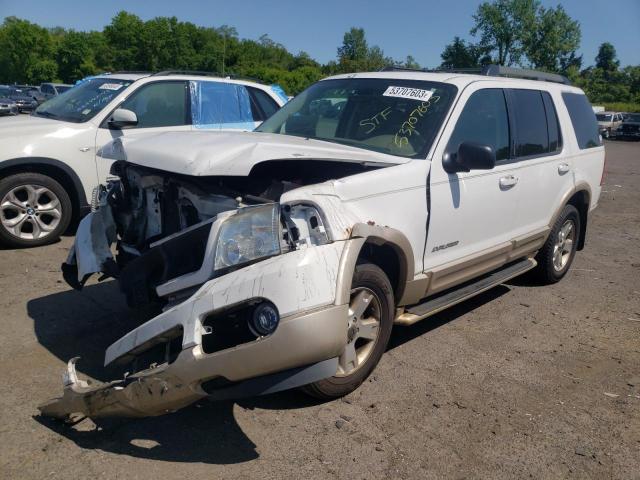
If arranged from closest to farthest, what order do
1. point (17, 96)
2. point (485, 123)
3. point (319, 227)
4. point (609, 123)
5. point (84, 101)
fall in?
point (319, 227) → point (485, 123) → point (84, 101) → point (17, 96) → point (609, 123)

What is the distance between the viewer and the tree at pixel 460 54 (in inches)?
3150

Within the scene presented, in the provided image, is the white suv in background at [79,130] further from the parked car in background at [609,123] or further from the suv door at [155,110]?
the parked car in background at [609,123]

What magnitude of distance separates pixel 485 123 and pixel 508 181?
50 cm

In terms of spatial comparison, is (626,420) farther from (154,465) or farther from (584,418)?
(154,465)

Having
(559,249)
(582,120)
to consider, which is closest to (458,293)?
(559,249)

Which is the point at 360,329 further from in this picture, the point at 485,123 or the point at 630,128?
the point at 630,128

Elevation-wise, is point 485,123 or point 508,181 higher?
point 485,123

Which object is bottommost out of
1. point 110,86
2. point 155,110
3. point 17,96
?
point 155,110

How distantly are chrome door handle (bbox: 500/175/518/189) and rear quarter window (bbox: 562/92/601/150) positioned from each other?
1.53 meters

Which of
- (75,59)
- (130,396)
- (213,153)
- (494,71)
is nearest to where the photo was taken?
(130,396)

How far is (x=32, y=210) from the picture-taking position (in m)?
6.29

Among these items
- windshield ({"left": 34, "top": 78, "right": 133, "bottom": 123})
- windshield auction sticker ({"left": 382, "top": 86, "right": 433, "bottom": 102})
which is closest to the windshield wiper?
windshield ({"left": 34, "top": 78, "right": 133, "bottom": 123})

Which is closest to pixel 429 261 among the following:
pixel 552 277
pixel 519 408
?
pixel 519 408

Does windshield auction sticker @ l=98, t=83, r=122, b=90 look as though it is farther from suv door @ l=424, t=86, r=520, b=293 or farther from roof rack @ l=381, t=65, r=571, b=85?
suv door @ l=424, t=86, r=520, b=293
